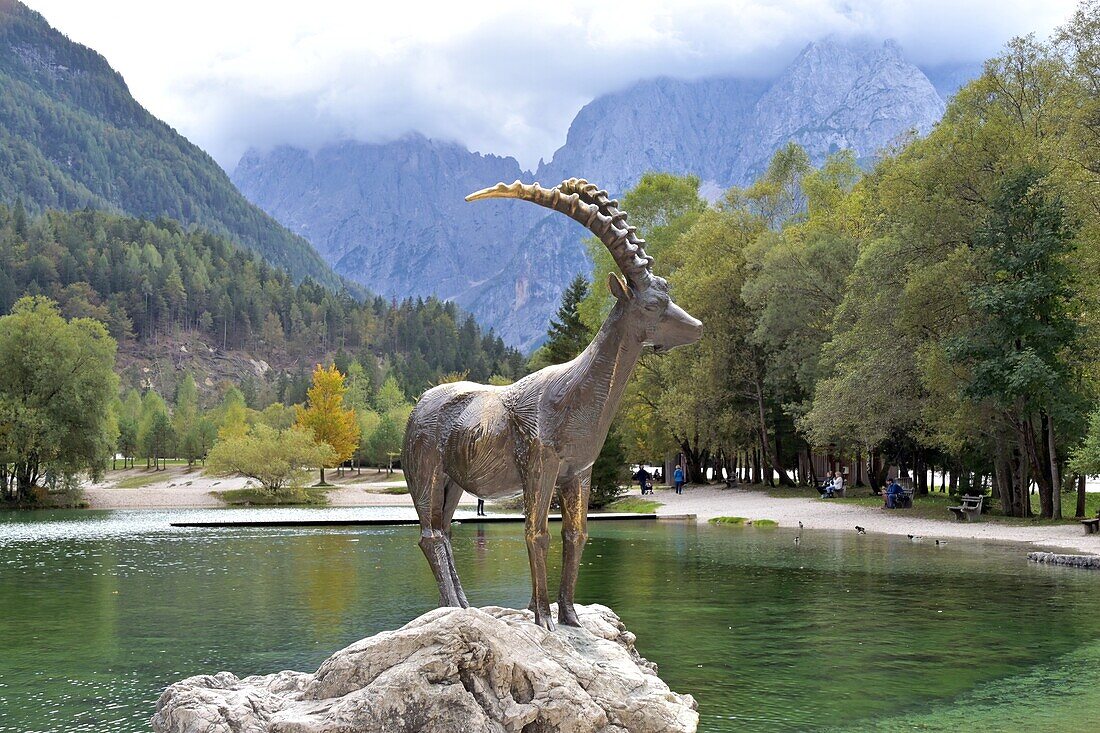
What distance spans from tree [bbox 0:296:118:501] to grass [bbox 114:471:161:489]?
70.0 feet

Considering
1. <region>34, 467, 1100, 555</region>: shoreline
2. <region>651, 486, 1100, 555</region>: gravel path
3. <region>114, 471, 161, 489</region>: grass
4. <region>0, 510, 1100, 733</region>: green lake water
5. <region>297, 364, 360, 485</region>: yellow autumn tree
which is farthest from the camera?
<region>114, 471, 161, 489</region>: grass

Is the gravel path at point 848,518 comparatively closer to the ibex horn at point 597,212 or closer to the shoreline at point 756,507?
the shoreline at point 756,507

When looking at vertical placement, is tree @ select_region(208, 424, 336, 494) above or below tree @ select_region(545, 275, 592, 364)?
below

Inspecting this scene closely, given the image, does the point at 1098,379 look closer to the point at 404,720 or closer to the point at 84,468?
the point at 404,720

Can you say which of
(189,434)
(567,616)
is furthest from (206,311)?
(567,616)

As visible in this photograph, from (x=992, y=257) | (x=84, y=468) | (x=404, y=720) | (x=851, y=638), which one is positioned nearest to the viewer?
(x=404, y=720)

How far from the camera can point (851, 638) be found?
41.6 feet

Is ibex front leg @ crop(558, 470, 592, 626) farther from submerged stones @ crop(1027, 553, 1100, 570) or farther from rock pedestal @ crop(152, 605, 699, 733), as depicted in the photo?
submerged stones @ crop(1027, 553, 1100, 570)

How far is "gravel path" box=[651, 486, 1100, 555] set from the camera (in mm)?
24922

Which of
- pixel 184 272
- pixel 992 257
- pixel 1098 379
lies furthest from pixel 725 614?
pixel 184 272

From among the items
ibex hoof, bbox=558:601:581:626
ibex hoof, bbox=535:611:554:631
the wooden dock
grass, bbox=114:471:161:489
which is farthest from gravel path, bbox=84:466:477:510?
ibex hoof, bbox=535:611:554:631

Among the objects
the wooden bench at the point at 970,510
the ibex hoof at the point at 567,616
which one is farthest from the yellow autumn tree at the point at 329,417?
the ibex hoof at the point at 567,616

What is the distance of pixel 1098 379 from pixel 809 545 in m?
8.63

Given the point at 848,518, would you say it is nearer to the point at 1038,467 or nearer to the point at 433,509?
the point at 1038,467
